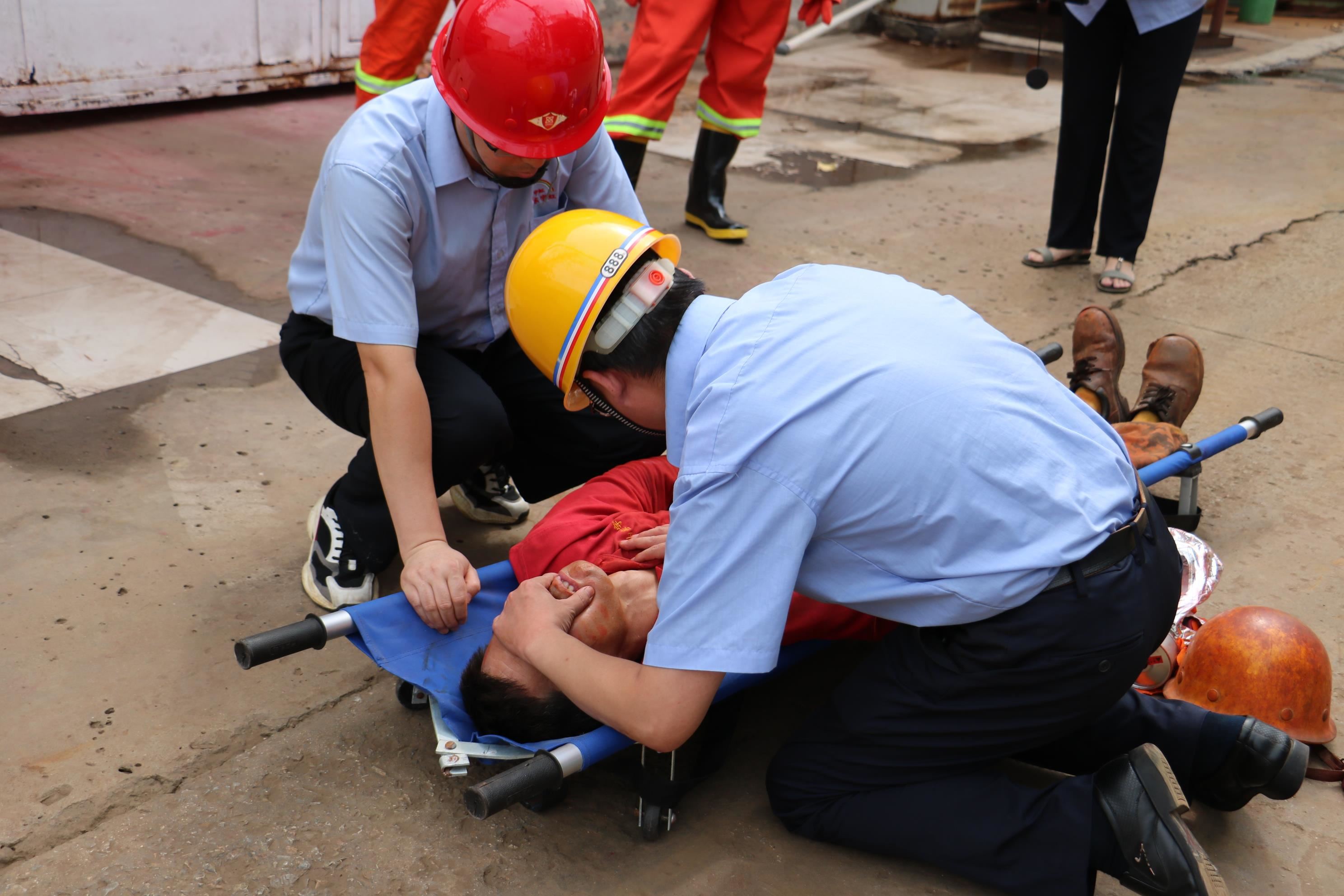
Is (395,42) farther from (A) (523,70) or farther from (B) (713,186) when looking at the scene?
(A) (523,70)

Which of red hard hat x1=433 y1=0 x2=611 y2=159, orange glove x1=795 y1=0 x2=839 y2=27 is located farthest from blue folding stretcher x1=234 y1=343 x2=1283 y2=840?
orange glove x1=795 y1=0 x2=839 y2=27

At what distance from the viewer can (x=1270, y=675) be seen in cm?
207

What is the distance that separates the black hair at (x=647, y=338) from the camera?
166cm

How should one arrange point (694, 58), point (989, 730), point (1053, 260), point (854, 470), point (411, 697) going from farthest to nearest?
point (1053, 260) → point (694, 58) → point (411, 697) → point (989, 730) → point (854, 470)

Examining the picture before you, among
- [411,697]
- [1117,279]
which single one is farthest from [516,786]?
[1117,279]

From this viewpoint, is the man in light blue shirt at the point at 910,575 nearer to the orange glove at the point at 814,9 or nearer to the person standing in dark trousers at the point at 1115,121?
the person standing in dark trousers at the point at 1115,121

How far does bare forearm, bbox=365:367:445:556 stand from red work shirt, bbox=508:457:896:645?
0.71 feet

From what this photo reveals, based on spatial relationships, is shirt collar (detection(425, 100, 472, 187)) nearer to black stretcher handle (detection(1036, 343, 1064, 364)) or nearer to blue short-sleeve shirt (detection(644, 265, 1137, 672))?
blue short-sleeve shirt (detection(644, 265, 1137, 672))

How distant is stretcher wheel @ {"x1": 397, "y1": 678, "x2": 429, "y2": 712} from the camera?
2123 millimetres

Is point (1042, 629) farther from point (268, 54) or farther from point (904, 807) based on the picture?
point (268, 54)

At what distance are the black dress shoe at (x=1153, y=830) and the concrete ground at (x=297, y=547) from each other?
300 millimetres

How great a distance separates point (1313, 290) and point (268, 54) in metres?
5.06

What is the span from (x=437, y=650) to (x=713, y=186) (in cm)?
313

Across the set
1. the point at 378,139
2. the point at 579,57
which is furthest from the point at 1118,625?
the point at 378,139
